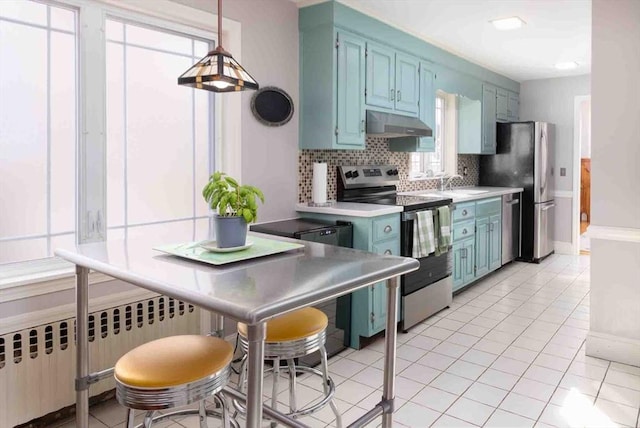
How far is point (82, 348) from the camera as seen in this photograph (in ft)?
6.38

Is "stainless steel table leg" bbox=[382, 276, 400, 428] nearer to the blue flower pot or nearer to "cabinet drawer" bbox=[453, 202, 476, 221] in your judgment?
the blue flower pot

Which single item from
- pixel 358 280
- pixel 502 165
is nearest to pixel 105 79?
pixel 358 280

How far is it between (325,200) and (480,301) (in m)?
1.82

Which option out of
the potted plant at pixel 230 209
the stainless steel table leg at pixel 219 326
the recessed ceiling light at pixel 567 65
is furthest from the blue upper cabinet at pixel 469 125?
the potted plant at pixel 230 209

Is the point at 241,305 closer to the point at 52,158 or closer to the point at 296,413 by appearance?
the point at 296,413

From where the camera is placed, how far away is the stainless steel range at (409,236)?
3473mm

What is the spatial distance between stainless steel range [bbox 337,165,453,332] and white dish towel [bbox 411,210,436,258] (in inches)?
1.2

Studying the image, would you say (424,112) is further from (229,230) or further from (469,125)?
(229,230)

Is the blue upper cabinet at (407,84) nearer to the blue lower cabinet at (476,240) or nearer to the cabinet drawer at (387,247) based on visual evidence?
the blue lower cabinet at (476,240)

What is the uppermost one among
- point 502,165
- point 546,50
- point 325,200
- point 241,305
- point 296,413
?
point 546,50

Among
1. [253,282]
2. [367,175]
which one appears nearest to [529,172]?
[367,175]

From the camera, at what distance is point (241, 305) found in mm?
1105

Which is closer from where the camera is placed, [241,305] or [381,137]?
[241,305]

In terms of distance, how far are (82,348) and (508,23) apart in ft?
12.3
